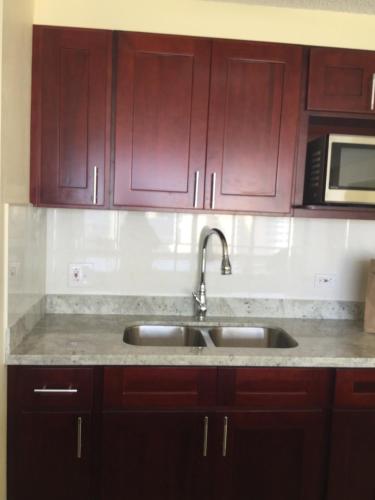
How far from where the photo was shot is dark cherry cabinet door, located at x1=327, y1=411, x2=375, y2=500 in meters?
1.64

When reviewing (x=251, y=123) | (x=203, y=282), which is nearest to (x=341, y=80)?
(x=251, y=123)

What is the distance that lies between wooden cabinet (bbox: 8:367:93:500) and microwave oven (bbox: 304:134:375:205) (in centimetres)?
123

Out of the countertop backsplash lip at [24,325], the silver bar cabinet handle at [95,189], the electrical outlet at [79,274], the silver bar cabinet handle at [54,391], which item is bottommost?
the silver bar cabinet handle at [54,391]

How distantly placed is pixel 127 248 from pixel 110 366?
69cm

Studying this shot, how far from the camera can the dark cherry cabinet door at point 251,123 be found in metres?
1.77

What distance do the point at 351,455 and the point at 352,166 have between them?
3.86 ft

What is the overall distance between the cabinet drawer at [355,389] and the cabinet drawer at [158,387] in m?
0.49

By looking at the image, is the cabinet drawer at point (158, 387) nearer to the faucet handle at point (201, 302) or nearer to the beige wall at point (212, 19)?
the faucet handle at point (201, 302)

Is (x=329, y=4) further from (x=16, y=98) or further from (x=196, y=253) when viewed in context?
(x=16, y=98)

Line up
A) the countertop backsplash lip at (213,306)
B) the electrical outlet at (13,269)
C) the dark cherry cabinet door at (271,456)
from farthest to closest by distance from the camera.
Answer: the countertop backsplash lip at (213,306) < the dark cherry cabinet door at (271,456) < the electrical outlet at (13,269)

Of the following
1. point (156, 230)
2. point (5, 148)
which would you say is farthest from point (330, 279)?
point (5, 148)

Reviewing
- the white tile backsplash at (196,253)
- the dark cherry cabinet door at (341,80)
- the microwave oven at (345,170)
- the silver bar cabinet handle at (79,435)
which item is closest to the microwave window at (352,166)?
the microwave oven at (345,170)

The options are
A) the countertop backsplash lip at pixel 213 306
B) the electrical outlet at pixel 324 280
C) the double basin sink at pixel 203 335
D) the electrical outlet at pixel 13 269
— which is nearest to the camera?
the electrical outlet at pixel 13 269

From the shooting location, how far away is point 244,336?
2055 millimetres
